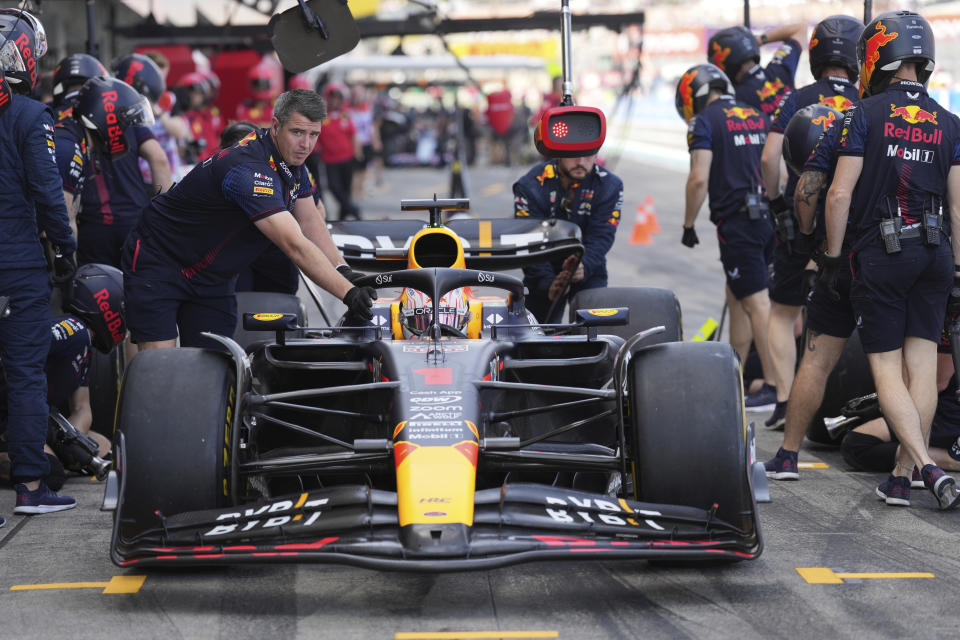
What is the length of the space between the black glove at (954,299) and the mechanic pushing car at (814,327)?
1.46 feet

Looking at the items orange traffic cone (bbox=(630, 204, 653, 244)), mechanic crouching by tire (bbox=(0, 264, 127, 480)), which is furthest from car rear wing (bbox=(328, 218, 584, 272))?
orange traffic cone (bbox=(630, 204, 653, 244))

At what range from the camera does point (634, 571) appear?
4.70 metres

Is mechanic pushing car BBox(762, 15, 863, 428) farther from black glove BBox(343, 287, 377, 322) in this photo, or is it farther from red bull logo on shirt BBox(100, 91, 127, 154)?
red bull logo on shirt BBox(100, 91, 127, 154)

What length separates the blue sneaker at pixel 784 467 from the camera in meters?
6.29

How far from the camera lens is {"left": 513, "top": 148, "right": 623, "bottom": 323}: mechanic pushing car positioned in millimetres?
7445

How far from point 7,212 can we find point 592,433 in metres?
2.73

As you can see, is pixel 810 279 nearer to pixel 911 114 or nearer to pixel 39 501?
pixel 911 114

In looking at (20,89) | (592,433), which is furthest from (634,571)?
(20,89)

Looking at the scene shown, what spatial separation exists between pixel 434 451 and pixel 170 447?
36.6 inches

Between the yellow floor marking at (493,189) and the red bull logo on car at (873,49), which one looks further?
the yellow floor marking at (493,189)

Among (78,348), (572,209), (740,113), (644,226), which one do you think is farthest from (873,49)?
(644,226)

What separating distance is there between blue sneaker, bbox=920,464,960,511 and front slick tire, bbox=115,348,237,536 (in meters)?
2.97

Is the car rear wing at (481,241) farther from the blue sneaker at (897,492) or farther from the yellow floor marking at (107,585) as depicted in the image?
the yellow floor marking at (107,585)

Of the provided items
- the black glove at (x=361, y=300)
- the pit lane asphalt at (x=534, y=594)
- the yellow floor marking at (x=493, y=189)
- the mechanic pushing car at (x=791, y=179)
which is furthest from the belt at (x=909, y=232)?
the yellow floor marking at (x=493, y=189)
